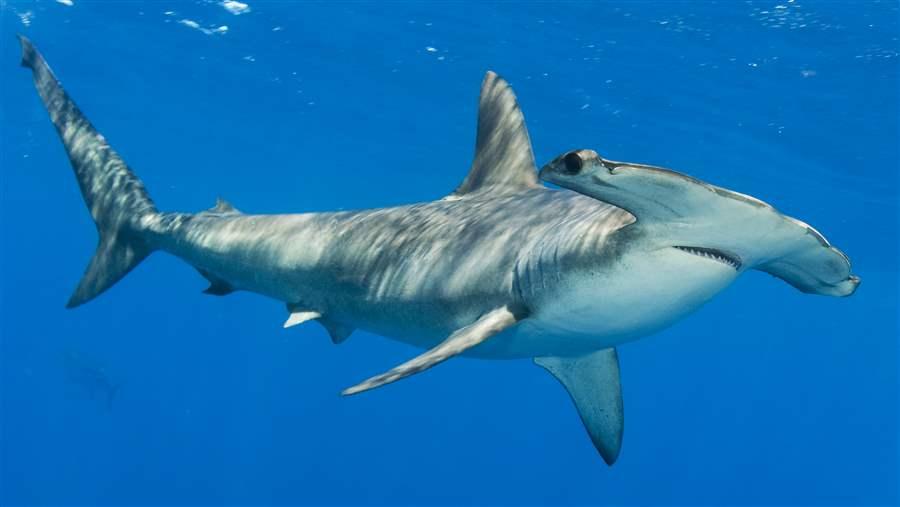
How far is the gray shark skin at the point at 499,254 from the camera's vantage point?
3.09 meters

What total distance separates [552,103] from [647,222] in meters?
19.1

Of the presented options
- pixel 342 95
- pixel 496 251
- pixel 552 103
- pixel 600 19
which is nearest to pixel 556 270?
pixel 496 251

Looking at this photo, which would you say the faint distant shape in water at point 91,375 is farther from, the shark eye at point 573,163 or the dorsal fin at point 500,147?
the shark eye at point 573,163

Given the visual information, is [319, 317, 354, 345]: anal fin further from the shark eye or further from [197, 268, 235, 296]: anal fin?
the shark eye

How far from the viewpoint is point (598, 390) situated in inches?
219

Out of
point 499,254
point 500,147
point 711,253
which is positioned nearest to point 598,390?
point 499,254

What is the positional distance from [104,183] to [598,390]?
5.24 metres

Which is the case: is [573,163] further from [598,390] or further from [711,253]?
[598,390]

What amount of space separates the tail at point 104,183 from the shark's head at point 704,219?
549 cm

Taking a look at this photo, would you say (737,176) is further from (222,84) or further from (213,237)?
(213,237)

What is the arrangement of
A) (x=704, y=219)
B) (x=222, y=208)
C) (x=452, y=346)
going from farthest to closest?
(x=222, y=208) < (x=452, y=346) < (x=704, y=219)

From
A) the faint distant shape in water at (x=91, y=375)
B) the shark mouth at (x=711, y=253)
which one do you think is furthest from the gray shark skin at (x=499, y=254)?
the faint distant shape in water at (x=91, y=375)

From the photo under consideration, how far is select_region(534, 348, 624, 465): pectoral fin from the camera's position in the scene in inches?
217

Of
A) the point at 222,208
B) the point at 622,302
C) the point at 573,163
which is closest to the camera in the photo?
the point at 573,163
